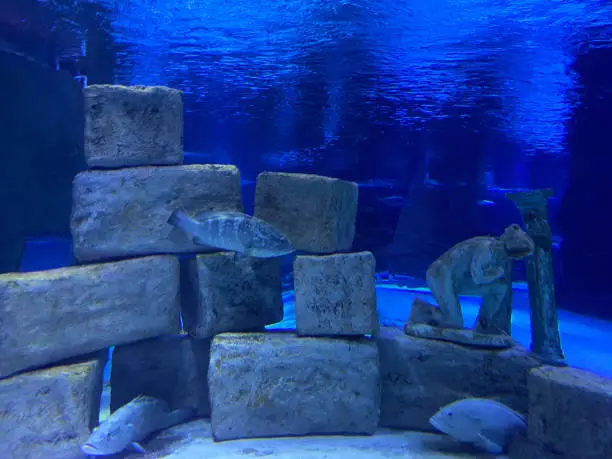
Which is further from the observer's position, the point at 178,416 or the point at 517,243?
the point at 178,416

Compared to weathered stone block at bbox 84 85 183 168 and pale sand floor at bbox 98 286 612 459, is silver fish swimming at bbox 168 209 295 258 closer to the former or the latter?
weathered stone block at bbox 84 85 183 168

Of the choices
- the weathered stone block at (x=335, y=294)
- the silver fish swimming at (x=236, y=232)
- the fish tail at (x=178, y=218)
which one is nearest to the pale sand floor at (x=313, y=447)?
the weathered stone block at (x=335, y=294)

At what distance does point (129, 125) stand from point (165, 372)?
3.11 metres

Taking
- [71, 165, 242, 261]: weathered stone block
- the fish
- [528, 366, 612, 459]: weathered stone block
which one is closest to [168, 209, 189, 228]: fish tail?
[71, 165, 242, 261]: weathered stone block

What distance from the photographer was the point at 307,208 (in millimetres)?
5332

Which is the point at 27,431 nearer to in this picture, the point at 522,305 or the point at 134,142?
the point at 134,142

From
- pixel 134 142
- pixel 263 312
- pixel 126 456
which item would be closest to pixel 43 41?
pixel 134 142

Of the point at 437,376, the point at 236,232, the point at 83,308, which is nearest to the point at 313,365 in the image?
the point at 437,376

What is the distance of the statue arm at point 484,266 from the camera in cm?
504

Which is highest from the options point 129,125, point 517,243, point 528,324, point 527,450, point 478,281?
point 129,125

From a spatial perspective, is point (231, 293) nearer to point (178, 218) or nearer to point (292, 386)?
point (178, 218)

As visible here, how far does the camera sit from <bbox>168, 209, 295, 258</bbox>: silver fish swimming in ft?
15.6

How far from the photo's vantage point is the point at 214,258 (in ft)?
17.9

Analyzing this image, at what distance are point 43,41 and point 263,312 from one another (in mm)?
8312
